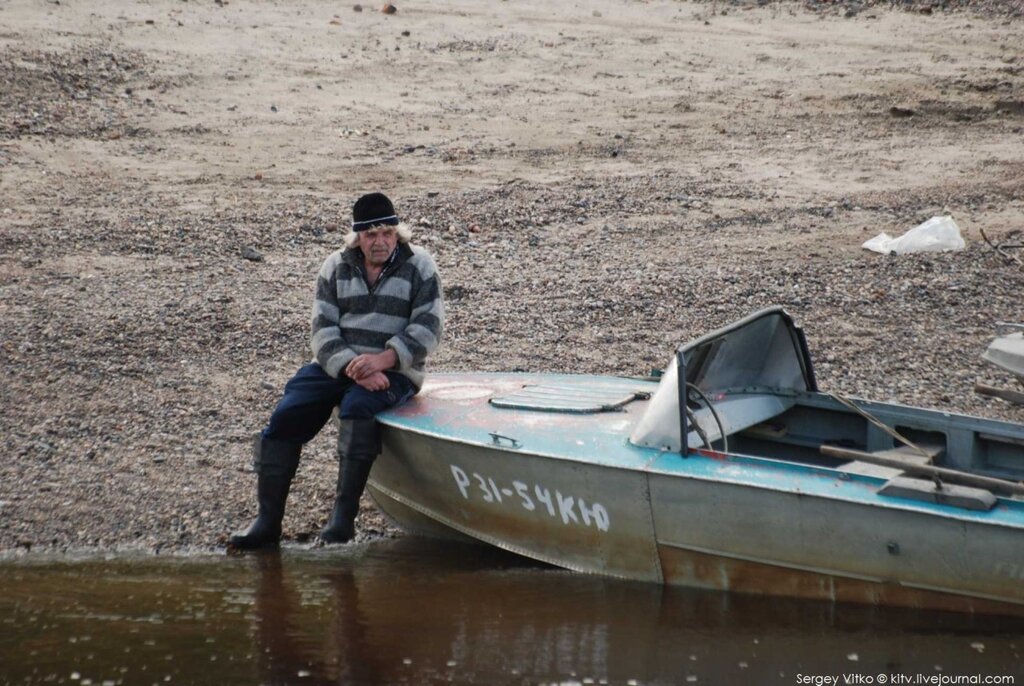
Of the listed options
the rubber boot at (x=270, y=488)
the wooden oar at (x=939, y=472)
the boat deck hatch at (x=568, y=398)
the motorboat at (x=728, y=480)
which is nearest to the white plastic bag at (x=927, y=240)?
the motorboat at (x=728, y=480)

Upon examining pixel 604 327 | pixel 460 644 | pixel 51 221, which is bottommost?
pixel 460 644

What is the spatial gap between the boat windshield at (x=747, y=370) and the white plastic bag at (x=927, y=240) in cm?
447

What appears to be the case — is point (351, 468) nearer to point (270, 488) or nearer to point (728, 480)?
point (270, 488)

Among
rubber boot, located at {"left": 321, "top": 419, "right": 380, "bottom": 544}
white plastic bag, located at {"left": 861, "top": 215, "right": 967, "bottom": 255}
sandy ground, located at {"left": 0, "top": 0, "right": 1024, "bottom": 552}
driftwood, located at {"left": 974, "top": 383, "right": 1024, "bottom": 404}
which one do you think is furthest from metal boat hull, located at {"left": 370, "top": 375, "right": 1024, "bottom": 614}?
white plastic bag, located at {"left": 861, "top": 215, "right": 967, "bottom": 255}

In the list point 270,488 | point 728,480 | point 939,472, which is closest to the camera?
point 939,472

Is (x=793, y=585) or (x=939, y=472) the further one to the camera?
(x=793, y=585)

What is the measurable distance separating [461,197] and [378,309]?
5753 millimetres

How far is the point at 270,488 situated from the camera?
662 centimetres

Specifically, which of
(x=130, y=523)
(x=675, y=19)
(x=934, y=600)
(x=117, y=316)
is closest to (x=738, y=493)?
(x=934, y=600)

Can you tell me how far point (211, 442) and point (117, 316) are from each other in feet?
7.05

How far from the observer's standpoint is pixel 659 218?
38.7ft

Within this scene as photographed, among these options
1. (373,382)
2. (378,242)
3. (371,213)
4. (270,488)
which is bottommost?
(270,488)

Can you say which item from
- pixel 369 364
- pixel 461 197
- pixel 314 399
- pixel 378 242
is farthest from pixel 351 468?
pixel 461 197

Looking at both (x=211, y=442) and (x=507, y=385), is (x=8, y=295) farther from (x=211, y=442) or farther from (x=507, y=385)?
(x=507, y=385)
